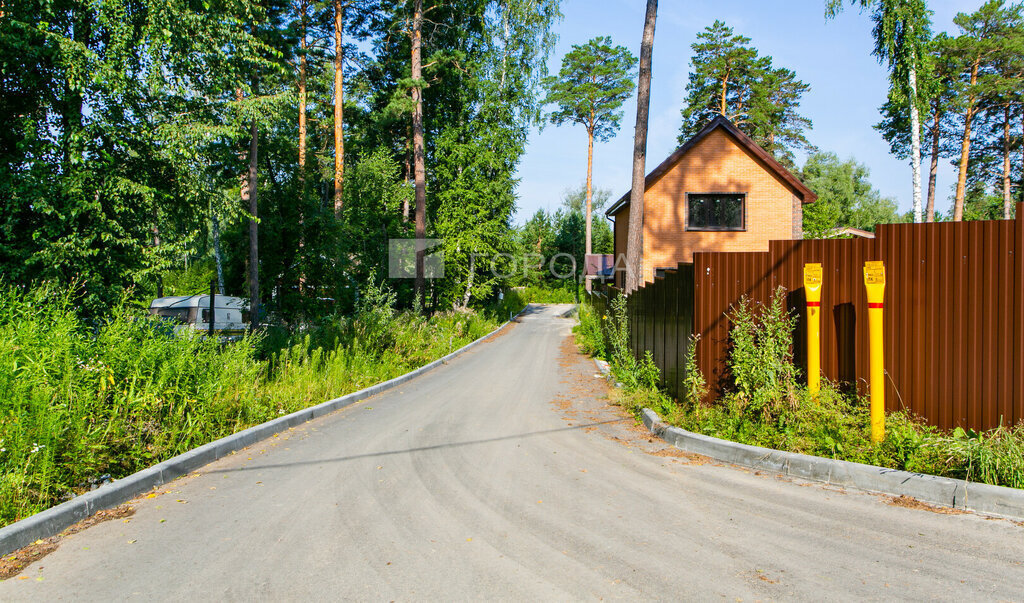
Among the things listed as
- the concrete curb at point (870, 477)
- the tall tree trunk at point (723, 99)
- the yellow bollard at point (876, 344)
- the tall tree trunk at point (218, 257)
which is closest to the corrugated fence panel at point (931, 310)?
the yellow bollard at point (876, 344)

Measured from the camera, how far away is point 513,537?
12.8ft

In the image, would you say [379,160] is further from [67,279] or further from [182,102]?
[67,279]

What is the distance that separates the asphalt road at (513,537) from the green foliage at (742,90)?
1436 inches

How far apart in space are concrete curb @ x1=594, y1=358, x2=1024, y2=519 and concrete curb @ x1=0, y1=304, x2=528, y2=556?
16.5ft

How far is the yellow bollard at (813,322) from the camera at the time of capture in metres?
5.82

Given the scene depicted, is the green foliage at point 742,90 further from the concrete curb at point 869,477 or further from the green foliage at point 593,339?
the concrete curb at point 869,477

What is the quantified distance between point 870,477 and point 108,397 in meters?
7.24

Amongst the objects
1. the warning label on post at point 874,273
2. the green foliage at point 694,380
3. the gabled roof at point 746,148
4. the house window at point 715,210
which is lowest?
the green foliage at point 694,380

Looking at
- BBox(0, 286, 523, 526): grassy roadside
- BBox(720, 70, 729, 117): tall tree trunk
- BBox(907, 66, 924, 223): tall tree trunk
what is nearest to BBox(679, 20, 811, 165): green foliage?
BBox(720, 70, 729, 117): tall tree trunk

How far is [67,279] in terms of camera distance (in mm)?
9961

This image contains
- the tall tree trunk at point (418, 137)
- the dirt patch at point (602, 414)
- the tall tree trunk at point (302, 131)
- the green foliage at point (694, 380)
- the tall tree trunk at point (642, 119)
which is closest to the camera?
the dirt patch at point (602, 414)

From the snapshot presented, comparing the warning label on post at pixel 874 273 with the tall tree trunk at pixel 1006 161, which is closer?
the warning label on post at pixel 874 273

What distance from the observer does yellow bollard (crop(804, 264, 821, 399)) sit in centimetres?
582

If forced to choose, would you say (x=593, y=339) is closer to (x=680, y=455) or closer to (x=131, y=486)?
(x=680, y=455)
